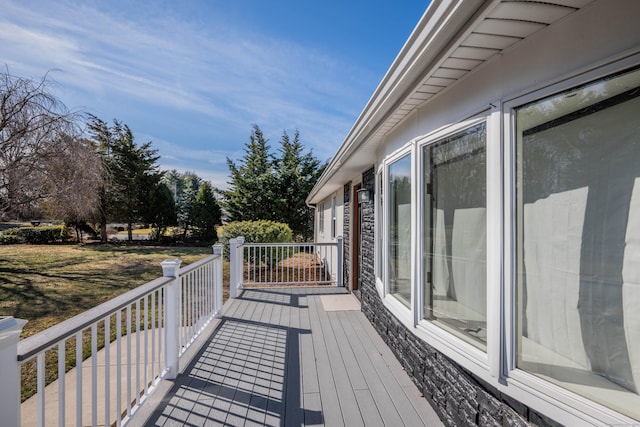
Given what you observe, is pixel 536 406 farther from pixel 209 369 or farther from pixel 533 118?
pixel 209 369

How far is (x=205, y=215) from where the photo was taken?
2114 centimetres

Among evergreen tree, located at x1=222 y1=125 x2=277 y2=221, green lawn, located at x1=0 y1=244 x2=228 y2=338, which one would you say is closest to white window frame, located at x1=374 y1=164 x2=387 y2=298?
green lawn, located at x1=0 y1=244 x2=228 y2=338

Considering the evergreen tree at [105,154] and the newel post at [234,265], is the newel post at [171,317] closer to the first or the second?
the newel post at [234,265]

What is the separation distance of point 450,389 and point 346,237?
490cm

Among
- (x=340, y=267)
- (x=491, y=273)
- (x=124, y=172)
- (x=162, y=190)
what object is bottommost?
(x=340, y=267)

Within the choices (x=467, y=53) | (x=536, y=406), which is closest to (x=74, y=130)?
(x=467, y=53)

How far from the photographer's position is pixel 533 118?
1605 millimetres

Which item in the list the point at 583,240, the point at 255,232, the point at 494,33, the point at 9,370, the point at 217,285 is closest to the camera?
the point at 9,370

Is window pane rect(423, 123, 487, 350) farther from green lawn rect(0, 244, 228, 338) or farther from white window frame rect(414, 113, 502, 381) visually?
green lawn rect(0, 244, 228, 338)

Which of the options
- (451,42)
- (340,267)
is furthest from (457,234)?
(340,267)

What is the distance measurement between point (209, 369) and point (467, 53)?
341 cm

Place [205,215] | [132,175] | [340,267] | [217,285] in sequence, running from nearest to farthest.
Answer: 1. [217,285]
2. [340,267]
3. [132,175]
4. [205,215]

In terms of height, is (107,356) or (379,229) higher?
(379,229)

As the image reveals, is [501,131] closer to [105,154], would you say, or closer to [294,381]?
[294,381]
